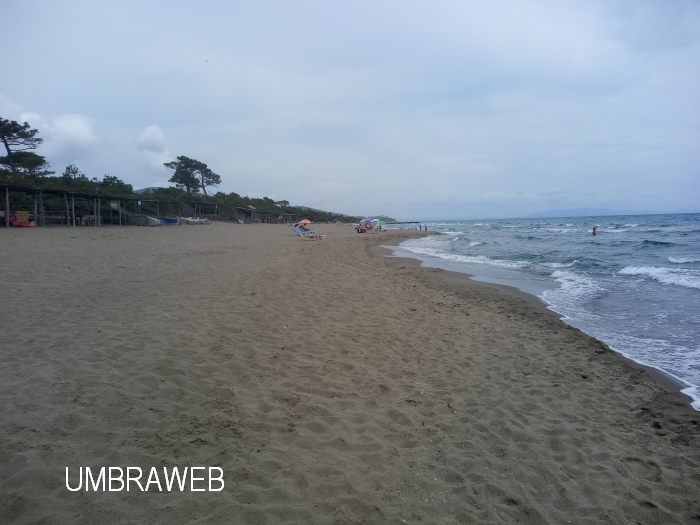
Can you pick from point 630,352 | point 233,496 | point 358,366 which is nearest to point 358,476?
point 233,496

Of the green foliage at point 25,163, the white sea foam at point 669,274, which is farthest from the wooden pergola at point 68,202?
the white sea foam at point 669,274

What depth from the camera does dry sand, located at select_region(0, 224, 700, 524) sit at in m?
2.60

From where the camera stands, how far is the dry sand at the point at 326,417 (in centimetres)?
260

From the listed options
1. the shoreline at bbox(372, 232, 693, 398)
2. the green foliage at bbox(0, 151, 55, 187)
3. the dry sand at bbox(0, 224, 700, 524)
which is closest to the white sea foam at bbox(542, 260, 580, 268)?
the shoreline at bbox(372, 232, 693, 398)

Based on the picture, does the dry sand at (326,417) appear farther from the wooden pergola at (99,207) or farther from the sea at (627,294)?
the wooden pergola at (99,207)

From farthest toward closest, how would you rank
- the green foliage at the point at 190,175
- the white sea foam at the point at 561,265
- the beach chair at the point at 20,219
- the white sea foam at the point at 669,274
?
the green foliage at the point at 190,175 < the beach chair at the point at 20,219 < the white sea foam at the point at 561,265 < the white sea foam at the point at 669,274

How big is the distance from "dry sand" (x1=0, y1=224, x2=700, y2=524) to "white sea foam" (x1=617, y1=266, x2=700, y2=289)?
7803 millimetres

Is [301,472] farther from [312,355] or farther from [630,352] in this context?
[630,352]

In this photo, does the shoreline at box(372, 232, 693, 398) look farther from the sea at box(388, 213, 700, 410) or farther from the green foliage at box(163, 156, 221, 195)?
the green foliage at box(163, 156, 221, 195)

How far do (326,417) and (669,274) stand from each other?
1478 centimetres

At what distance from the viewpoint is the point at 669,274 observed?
12969 mm

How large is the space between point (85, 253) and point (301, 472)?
13304 millimetres

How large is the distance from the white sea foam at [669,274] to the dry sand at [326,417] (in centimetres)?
780

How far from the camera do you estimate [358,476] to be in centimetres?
287
